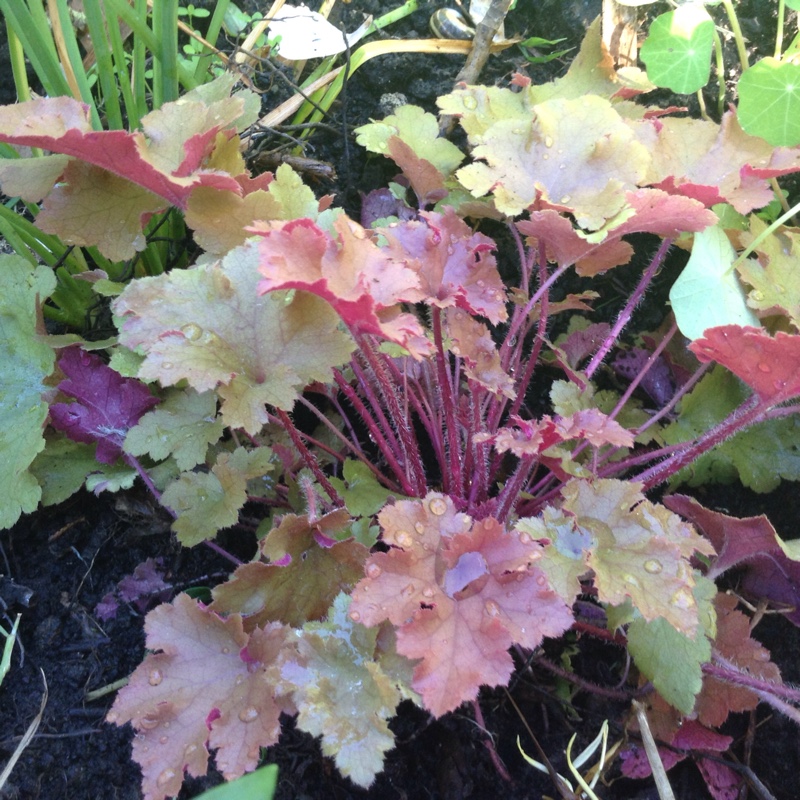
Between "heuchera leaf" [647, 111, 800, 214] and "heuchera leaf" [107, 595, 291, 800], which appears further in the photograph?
"heuchera leaf" [647, 111, 800, 214]

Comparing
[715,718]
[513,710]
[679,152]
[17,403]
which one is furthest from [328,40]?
[715,718]

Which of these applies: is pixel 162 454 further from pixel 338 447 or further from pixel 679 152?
pixel 679 152

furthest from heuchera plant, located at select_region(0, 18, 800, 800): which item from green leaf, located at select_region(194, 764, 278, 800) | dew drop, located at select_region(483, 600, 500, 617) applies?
green leaf, located at select_region(194, 764, 278, 800)

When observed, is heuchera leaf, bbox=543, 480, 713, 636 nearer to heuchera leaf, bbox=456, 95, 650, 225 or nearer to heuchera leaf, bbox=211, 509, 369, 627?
heuchera leaf, bbox=211, 509, 369, 627

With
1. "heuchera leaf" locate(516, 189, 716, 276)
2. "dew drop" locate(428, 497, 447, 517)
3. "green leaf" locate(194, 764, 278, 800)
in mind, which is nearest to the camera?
"green leaf" locate(194, 764, 278, 800)

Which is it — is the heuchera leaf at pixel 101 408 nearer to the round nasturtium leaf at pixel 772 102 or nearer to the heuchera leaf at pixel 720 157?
the heuchera leaf at pixel 720 157

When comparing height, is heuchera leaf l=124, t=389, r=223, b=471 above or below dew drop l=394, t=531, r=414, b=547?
below

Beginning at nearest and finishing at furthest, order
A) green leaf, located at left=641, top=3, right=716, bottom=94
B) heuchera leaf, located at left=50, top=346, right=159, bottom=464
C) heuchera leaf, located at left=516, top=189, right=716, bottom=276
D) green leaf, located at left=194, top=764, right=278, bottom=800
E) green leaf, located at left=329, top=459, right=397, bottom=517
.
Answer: green leaf, located at left=194, top=764, right=278, bottom=800 → heuchera leaf, located at left=516, top=189, right=716, bottom=276 → green leaf, located at left=329, top=459, right=397, bottom=517 → heuchera leaf, located at left=50, top=346, right=159, bottom=464 → green leaf, located at left=641, top=3, right=716, bottom=94
